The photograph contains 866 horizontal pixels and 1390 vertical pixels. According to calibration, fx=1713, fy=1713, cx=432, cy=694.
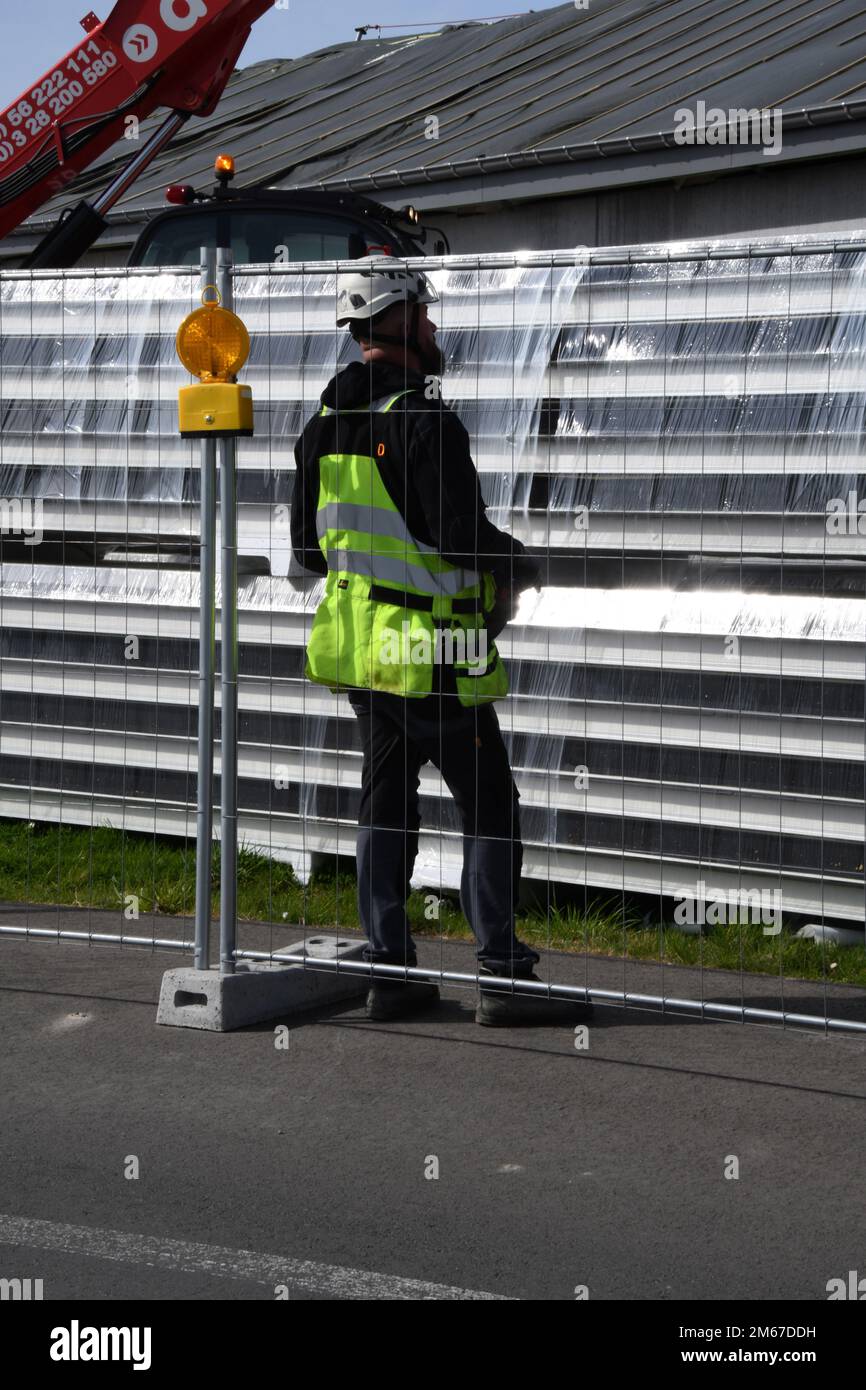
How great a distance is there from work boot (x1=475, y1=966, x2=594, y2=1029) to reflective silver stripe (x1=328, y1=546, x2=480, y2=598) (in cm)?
129

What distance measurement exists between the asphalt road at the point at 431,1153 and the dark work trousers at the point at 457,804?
29cm

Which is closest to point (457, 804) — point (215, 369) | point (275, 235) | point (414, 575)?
point (414, 575)

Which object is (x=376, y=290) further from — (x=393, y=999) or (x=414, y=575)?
(x=393, y=999)

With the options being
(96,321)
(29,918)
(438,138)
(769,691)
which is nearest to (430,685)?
(769,691)

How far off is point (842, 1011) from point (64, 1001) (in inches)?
102

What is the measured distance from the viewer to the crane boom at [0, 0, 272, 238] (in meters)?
11.3

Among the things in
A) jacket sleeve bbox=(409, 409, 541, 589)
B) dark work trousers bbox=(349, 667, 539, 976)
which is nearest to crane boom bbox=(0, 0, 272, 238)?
jacket sleeve bbox=(409, 409, 541, 589)

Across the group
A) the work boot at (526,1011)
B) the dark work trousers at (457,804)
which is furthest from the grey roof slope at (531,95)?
the work boot at (526,1011)

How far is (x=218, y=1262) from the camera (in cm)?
377

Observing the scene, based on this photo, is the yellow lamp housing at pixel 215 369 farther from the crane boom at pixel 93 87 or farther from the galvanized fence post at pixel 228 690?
the crane boom at pixel 93 87

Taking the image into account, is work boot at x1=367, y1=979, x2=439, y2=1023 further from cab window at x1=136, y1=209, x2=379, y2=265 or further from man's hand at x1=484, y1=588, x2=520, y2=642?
cab window at x1=136, y1=209, x2=379, y2=265

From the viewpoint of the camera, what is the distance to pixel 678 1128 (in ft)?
15.0

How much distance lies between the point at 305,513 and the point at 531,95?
10.4m
